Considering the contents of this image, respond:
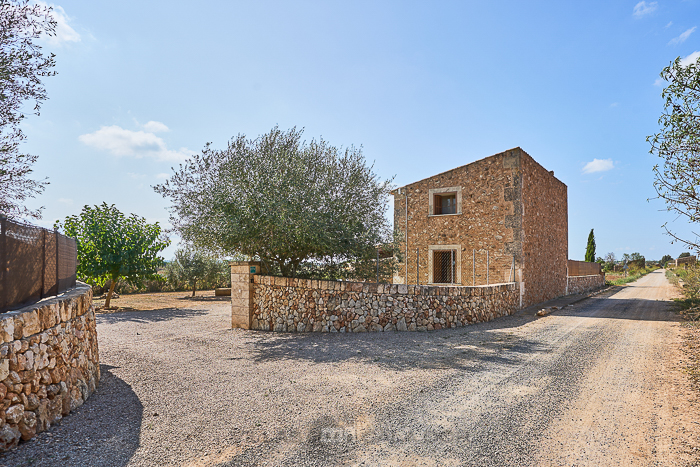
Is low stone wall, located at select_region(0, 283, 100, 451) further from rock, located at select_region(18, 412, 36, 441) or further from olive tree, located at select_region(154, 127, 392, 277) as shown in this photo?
olive tree, located at select_region(154, 127, 392, 277)

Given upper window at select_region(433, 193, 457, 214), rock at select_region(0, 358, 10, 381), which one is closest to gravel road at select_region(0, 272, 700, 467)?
rock at select_region(0, 358, 10, 381)

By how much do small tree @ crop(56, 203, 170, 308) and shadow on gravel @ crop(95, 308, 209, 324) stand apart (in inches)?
59.2

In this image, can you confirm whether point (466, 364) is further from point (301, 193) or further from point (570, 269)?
point (570, 269)

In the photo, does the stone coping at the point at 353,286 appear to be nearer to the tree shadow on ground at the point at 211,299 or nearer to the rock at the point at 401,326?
the rock at the point at 401,326

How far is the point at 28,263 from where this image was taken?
4.02 meters

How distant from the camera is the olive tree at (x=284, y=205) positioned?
28.9ft

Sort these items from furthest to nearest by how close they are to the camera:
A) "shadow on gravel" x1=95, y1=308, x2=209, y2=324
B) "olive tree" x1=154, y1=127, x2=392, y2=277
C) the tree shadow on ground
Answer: the tree shadow on ground, "shadow on gravel" x1=95, y1=308, x2=209, y2=324, "olive tree" x1=154, y1=127, x2=392, y2=277

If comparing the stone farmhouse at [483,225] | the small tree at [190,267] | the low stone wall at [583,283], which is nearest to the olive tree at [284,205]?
the stone farmhouse at [483,225]

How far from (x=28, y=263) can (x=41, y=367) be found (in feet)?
3.74

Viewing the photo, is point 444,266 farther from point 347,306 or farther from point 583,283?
point 583,283

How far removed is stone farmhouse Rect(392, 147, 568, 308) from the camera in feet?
43.7

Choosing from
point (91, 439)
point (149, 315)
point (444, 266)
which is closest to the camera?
point (91, 439)

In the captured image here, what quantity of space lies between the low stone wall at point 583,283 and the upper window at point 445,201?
9561 mm

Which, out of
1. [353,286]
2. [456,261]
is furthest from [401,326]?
[456,261]
